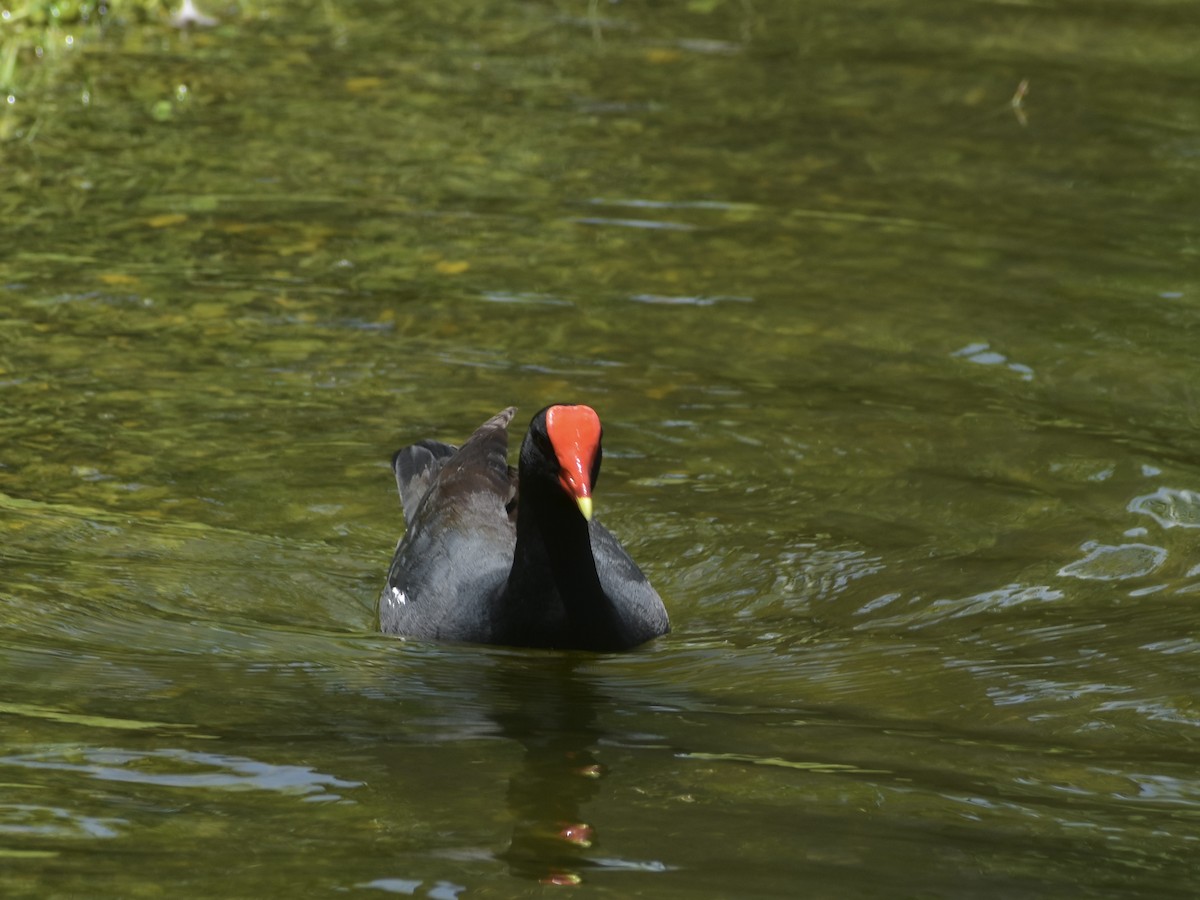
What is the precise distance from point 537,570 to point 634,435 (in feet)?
5.47

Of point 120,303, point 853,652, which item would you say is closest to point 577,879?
point 853,652

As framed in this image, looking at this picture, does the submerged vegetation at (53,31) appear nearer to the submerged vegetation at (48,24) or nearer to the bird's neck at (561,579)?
the submerged vegetation at (48,24)

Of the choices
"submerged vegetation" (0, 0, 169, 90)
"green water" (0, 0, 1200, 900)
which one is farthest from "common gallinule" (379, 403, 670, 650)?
"submerged vegetation" (0, 0, 169, 90)

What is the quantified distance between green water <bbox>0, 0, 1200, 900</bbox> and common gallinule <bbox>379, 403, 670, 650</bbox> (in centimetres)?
11

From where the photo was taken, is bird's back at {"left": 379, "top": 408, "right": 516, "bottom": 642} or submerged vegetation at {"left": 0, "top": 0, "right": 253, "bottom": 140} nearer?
bird's back at {"left": 379, "top": 408, "right": 516, "bottom": 642}

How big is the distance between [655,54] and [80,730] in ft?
27.1

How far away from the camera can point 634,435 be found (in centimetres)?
671

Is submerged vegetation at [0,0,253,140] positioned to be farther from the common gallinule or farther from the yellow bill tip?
the yellow bill tip

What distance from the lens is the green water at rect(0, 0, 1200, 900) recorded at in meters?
3.73

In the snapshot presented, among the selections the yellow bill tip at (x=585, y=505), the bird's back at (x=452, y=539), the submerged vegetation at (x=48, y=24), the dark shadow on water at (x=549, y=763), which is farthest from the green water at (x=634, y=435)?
the yellow bill tip at (x=585, y=505)

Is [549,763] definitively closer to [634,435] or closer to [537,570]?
[537,570]

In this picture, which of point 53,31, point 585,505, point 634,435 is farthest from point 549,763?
point 53,31

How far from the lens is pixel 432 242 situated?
8.56 metres

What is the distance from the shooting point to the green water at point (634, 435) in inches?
147
